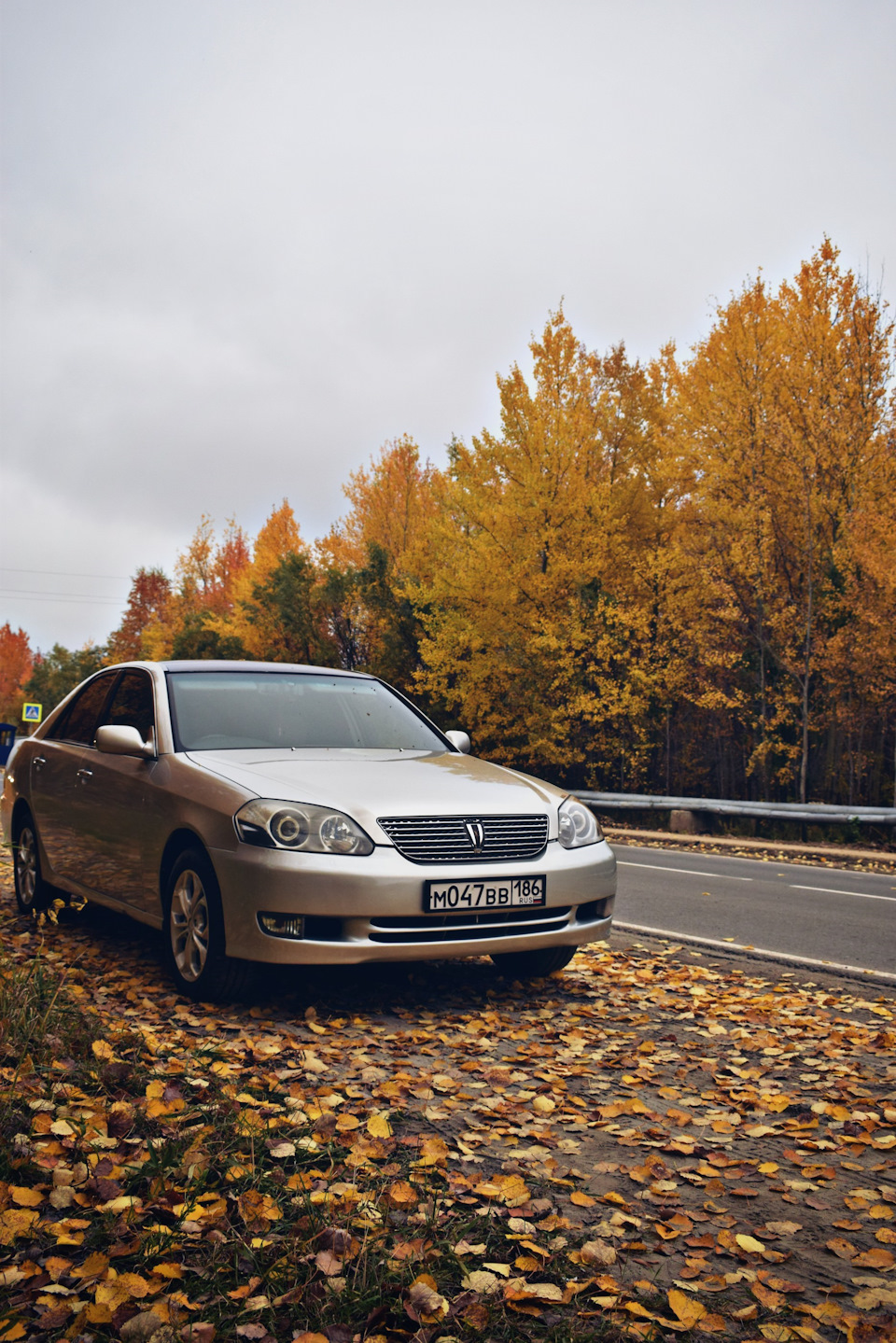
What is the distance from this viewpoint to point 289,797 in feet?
16.5

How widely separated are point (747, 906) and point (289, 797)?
6.03 m

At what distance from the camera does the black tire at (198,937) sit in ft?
16.6

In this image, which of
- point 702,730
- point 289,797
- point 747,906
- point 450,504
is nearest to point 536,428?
point 450,504

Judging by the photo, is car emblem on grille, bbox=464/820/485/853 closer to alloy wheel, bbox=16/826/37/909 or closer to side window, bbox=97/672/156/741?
side window, bbox=97/672/156/741

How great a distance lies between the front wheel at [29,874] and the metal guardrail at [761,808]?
44.2 feet

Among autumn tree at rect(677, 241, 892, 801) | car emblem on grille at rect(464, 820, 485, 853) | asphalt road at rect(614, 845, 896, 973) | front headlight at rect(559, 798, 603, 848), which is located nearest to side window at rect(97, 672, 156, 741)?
car emblem on grille at rect(464, 820, 485, 853)

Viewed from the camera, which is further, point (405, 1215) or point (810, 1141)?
point (810, 1141)

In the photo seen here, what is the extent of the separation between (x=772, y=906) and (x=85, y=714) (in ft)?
20.4

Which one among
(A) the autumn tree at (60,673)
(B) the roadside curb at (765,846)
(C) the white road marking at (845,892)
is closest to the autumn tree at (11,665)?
(A) the autumn tree at (60,673)

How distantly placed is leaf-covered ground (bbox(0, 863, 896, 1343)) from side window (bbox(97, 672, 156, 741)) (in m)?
1.44

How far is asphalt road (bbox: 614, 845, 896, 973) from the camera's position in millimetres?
7879

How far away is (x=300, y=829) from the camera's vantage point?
494 cm

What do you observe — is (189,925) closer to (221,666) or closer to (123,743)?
(123,743)

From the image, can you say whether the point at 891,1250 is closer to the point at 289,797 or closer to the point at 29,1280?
the point at 29,1280
